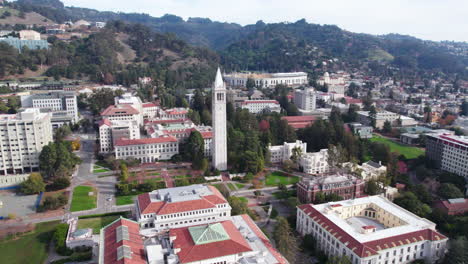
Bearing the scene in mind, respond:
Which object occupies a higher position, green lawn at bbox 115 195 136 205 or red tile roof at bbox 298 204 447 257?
red tile roof at bbox 298 204 447 257

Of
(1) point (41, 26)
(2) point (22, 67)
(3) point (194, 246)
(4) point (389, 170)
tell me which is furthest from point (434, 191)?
(1) point (41, 26)

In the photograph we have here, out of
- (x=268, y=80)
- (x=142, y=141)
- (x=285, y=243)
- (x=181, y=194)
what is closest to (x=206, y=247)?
(x=285, y=243)

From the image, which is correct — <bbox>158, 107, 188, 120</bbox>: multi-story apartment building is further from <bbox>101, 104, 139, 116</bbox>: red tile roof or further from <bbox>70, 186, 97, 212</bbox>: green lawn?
<bbox>70, 186, 97, 212</bbox>: green lawn

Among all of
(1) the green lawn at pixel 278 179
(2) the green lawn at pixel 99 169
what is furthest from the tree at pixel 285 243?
(2) the green lawn at pixel 99 169

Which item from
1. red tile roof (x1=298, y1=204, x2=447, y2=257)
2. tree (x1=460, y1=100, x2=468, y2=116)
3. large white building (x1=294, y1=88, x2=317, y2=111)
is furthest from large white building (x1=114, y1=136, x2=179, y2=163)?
tree (x1=460, y1=100, x2=468, y2=116)

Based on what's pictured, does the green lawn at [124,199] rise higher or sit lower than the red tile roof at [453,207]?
lower

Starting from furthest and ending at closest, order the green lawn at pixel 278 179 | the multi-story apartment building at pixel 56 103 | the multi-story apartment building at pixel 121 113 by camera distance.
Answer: the multi-story apartment building at pixel 56 103 → the multi-story apartment building at pixel 121 113 → the green lawn at pixel 278 179

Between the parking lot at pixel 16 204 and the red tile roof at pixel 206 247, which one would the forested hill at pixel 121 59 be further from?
the red tile roof at pixel 206 247
